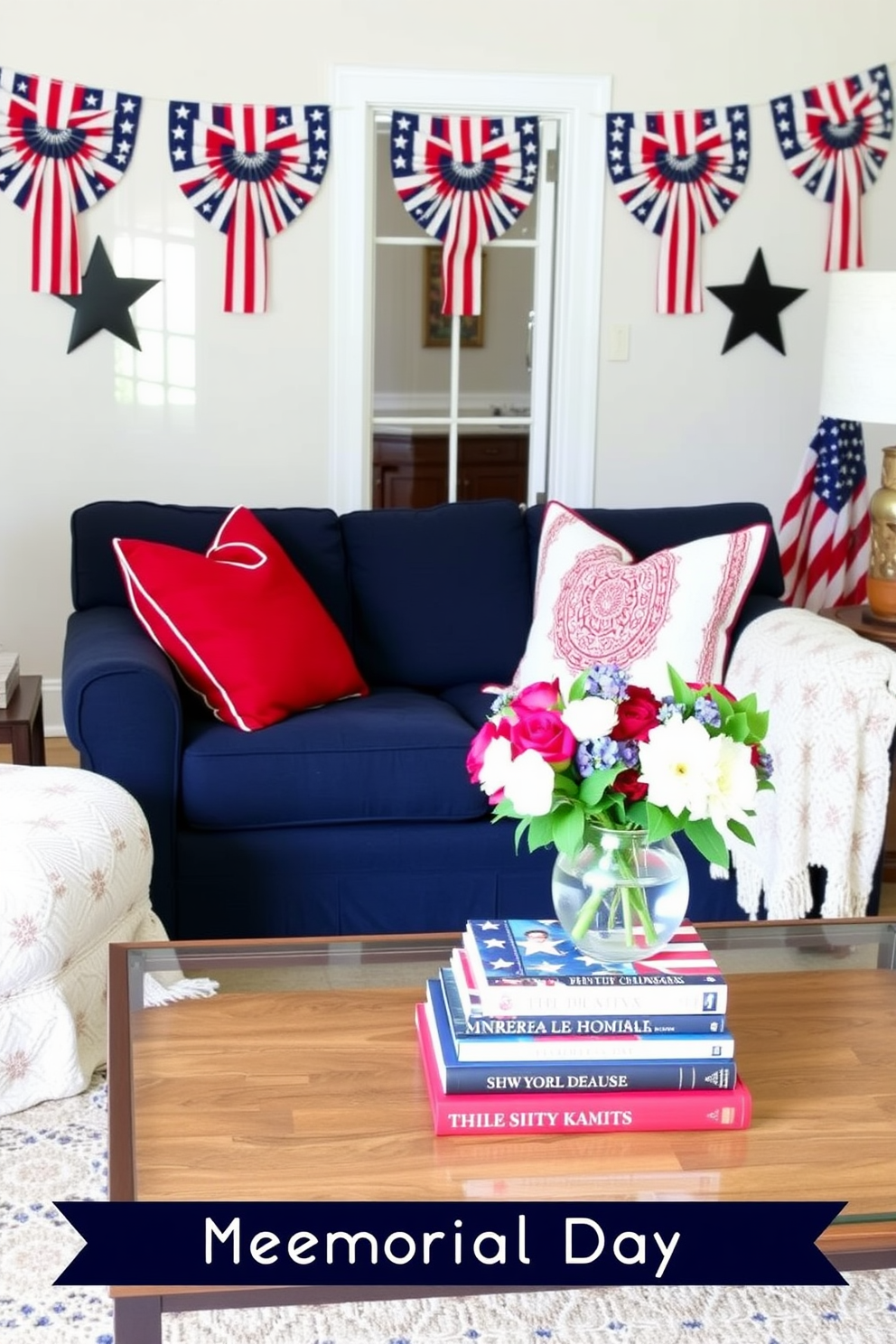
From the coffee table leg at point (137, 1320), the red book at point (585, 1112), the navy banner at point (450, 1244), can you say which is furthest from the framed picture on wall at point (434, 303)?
the coffee table leg at point (137, 1320)

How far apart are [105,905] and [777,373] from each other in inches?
121

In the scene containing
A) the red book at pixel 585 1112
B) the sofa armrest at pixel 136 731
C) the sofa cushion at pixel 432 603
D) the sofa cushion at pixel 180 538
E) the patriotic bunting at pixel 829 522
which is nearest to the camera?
the red book at pixel 585 1112

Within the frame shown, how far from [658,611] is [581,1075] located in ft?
5.04

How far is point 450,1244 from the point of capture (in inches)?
58.4

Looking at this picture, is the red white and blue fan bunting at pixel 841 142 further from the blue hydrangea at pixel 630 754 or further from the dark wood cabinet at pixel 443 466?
the blue hydrangea at pixel 630 754

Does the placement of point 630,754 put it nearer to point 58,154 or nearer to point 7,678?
point 7,678

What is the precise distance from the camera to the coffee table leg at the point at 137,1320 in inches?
55.5

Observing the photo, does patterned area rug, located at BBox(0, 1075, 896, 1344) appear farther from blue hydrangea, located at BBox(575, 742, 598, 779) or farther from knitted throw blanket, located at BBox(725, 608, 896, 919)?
knitted throw blanket, located at BBox(725, 608, 896, 919)

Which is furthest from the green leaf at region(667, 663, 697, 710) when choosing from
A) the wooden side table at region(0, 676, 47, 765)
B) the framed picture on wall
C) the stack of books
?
the framed picture on wall

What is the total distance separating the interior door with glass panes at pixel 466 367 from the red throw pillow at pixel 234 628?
62.9 inches

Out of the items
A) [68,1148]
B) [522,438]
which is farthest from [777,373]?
[68,1148]

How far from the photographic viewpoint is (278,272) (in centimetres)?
450

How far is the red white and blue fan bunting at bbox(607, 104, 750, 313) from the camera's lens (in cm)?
455

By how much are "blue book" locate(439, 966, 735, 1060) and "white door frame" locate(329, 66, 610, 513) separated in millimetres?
3117
